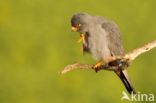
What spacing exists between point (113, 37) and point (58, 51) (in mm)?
2548

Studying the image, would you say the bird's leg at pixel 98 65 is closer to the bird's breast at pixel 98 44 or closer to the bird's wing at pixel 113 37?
the bird's breast at pixel 98 44

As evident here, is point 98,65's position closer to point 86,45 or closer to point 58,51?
point 86,45

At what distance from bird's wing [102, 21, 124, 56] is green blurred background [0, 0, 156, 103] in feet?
7.04

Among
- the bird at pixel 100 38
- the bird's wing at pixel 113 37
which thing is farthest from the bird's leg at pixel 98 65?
the bird's wing at pixel 113 37

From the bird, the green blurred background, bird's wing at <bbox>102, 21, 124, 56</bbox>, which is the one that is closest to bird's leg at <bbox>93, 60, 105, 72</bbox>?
the bird

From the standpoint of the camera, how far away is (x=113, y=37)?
3.62 metres

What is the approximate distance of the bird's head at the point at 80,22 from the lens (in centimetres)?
337

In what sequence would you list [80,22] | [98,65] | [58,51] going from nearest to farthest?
[80,22] < [98,65] < [58,51]

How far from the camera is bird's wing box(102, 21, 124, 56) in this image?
356 cm

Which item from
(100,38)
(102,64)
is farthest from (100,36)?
(102,64)

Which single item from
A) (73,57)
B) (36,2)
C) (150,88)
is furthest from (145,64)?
(36,2)

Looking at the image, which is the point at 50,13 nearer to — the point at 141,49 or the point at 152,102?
the point at 152,102

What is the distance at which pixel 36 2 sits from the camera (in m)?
6.34

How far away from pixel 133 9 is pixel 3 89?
139 centimetres
